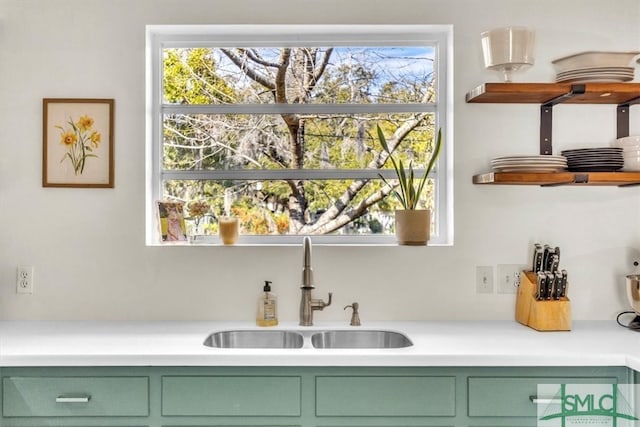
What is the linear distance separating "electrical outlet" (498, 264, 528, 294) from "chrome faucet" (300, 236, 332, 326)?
744mm

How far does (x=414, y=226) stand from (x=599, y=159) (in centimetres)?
75

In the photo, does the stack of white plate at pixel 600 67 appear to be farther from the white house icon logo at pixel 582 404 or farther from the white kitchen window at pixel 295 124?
the white house icon logo at pixel 582 404

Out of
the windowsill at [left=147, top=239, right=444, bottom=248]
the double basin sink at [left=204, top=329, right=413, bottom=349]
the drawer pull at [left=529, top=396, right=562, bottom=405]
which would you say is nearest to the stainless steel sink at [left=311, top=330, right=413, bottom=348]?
the double basin sink at [left=204, top=329, right=413, bottom=349]

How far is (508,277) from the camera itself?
7.68 feet

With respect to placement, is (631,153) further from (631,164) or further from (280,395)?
(280,395)

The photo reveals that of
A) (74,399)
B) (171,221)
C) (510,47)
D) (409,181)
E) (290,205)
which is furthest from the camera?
(290,205)

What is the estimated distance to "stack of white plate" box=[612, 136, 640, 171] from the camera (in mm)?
2115

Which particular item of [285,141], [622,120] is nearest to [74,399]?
[285,141]

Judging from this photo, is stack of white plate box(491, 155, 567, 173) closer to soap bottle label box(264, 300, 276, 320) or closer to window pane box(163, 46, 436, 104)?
window pane box(163, 46, 436, 104)

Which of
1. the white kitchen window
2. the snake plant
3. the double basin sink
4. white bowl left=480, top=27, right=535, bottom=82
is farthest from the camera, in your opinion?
the white kitchen window

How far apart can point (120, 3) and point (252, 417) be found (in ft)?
5.87

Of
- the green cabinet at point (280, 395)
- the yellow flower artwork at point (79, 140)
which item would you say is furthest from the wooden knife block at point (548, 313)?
the yellow flower artwork at point (79, 140)

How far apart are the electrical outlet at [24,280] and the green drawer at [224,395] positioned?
3.19 ft

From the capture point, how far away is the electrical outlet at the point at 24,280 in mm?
2340
